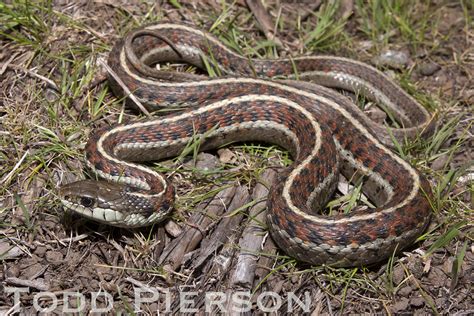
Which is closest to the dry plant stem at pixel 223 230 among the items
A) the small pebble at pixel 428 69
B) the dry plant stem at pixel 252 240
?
the dry plant stem at pixel 252 240

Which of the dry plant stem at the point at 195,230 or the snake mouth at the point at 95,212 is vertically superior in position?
the snake mouth at the point at 95,212

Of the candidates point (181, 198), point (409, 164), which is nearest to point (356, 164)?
point (409, 164)

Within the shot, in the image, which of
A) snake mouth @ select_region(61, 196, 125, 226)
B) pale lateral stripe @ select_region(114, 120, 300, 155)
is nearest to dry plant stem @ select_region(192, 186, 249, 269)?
pale lateral stripe @ select_region(114, 120, 300, 155)

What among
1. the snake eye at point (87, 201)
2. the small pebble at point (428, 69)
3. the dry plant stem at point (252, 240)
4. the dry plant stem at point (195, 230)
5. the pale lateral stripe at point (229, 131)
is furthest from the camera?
the small pebble at point (428, 69)

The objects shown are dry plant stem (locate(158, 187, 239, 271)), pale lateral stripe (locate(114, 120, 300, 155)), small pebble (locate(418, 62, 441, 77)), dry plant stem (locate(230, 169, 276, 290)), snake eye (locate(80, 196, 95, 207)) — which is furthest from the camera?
small pebble (locate(418, 62, 441, 77))

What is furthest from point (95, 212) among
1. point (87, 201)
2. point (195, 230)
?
point (195, 230)

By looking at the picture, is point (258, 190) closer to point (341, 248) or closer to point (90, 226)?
point (341, 248)

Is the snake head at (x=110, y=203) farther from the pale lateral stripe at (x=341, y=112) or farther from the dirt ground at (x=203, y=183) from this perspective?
the pale lateral stripe at (x=341, y=112)

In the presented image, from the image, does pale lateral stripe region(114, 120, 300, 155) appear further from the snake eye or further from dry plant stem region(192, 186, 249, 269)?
the snake eye
